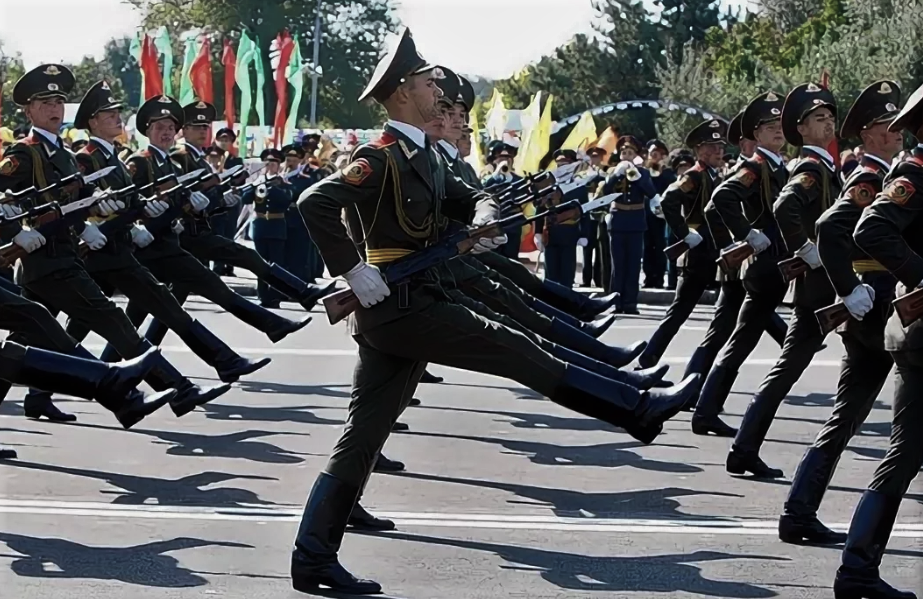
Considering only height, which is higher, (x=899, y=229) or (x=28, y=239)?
(x=899, y=229)

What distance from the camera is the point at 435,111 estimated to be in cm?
674

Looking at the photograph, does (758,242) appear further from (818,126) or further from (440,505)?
(440,505)

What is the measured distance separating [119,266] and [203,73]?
2616 centimetres

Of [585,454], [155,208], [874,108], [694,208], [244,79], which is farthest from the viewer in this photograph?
[244,79]

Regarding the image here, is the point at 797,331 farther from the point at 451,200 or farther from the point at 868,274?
the point at 451,200

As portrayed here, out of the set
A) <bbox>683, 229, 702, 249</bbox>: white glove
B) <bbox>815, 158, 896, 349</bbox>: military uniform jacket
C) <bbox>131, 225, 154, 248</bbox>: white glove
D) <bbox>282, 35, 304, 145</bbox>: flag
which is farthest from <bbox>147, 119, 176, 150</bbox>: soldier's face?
<bbox>282, 35, 304, 145</bbox>: flag

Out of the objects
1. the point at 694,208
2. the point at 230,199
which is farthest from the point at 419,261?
the point at 230,199

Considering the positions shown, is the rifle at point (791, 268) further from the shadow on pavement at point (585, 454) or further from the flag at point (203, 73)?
the flag at point (203, 73)

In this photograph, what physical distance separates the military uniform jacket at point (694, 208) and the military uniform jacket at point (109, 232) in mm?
3798

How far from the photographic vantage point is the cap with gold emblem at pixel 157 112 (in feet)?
39.7

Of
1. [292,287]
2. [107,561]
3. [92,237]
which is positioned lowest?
[107,561]

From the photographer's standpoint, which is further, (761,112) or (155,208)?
(155,208)

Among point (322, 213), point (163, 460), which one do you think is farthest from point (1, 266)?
point (322, 213)

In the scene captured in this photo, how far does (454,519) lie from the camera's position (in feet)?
25.1
